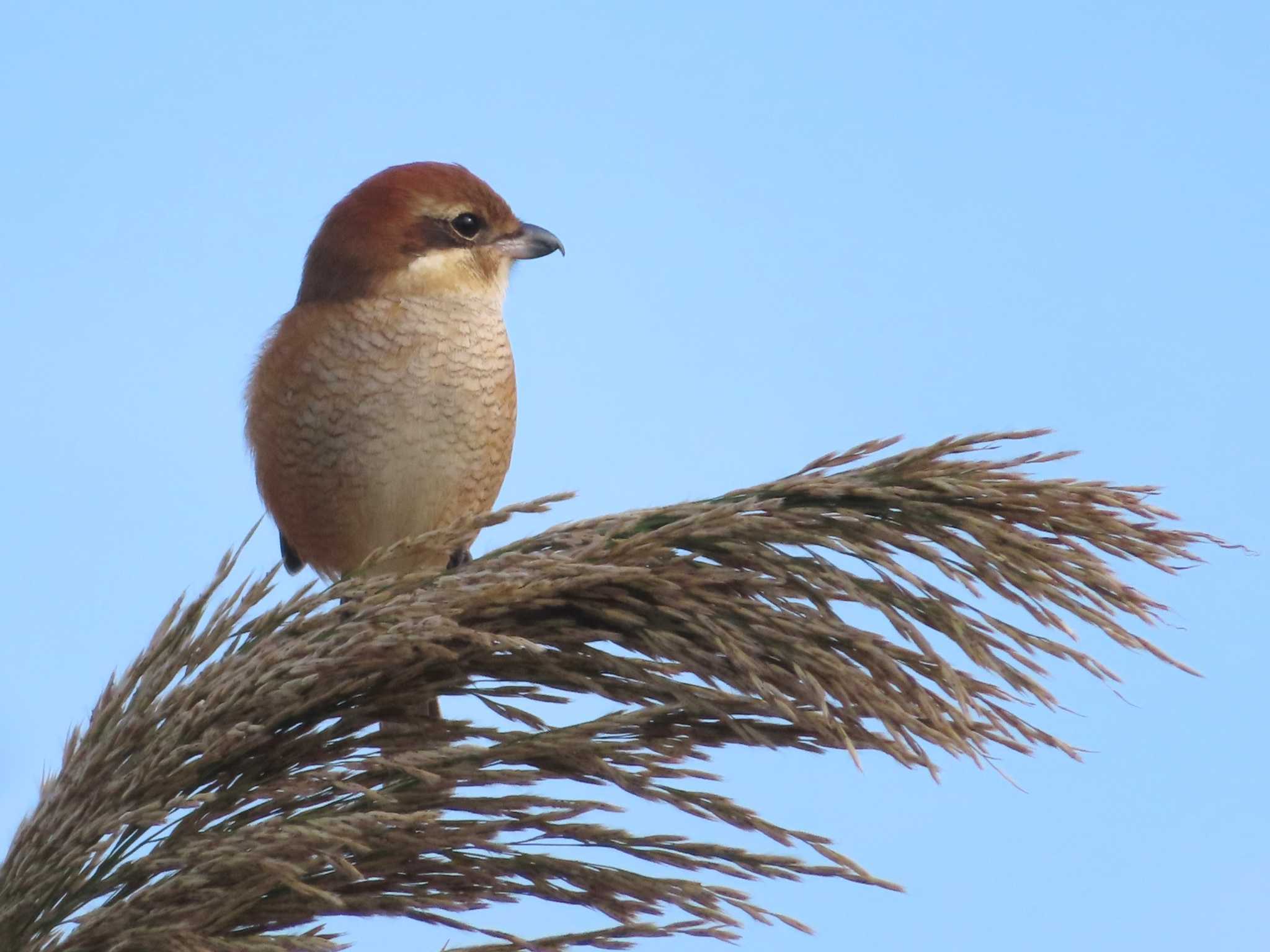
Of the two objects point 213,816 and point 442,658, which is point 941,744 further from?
point 213,816

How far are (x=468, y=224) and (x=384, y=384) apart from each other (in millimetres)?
728

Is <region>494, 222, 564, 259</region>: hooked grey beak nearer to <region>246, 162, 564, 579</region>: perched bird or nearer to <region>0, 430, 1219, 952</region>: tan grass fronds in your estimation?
<region>246, 162, 564, 579</region>: perched bird

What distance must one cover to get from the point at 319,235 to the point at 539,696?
243 cm

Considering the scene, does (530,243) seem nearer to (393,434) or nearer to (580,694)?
(393,434)

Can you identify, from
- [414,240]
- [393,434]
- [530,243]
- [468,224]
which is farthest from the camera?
[530,243]

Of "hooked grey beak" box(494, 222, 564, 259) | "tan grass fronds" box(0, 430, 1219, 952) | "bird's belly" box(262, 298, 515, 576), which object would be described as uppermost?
"hooked grey beak" box(494, 222, 564, 259)

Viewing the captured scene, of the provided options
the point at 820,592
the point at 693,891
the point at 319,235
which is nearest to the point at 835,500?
the point at 820,592

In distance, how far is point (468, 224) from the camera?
422 cm

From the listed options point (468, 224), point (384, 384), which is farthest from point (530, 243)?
point (384, 384)

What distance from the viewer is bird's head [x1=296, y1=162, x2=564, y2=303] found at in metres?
3.98

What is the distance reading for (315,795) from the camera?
77.2 inches

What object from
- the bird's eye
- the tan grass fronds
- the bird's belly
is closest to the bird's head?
the bird's eye

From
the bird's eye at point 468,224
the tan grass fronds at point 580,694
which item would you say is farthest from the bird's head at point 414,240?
the tan grass fronds at point 580,694

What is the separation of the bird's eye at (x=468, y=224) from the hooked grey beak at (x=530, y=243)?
3.4 inches
